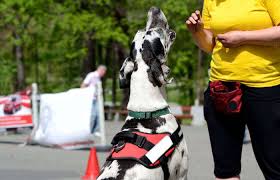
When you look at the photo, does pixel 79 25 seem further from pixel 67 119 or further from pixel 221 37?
pixel 221 37

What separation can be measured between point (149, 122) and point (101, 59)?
31.5m

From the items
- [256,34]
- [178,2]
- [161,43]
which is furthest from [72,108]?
[178,2]

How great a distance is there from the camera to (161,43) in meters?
4.68

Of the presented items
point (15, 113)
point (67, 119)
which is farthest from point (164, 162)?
point (15, 113)

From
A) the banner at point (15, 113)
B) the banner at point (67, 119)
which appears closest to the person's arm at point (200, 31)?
the banner at point (67, 119)

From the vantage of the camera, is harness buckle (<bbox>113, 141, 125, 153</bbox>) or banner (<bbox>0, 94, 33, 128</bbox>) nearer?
harness buckle (<bbox>113, 141, 125, 153</bbox>)

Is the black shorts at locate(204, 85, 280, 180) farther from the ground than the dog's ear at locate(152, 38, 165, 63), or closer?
closer

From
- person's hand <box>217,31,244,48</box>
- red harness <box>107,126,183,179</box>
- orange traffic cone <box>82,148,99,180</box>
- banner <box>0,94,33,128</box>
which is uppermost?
person's hand <box>217,31,244,48</box>

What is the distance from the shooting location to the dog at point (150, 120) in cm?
432

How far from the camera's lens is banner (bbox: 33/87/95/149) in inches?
475

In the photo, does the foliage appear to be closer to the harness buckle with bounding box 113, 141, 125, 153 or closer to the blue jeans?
the blue jeans

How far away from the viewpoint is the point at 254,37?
13.0 feet

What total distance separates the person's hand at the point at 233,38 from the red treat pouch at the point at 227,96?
256mm

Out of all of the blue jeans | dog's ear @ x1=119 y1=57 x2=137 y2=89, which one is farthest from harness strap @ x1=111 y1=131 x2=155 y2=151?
the blue jeans
